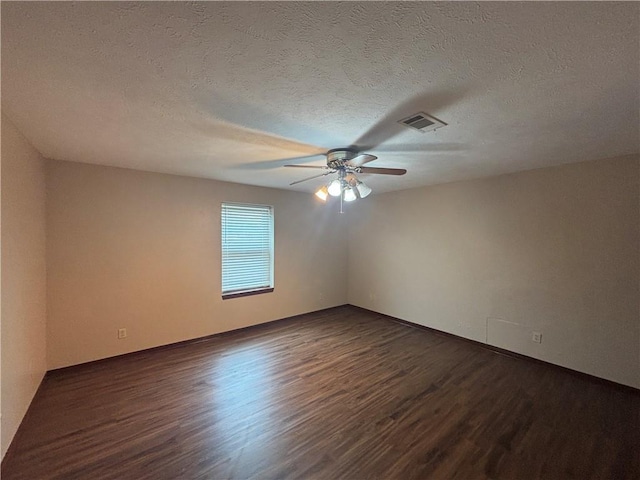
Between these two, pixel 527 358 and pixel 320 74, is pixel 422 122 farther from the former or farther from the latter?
pixel 527 358

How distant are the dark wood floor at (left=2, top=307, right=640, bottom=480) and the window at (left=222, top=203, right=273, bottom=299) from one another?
1125 millimetres

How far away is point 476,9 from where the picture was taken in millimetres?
950

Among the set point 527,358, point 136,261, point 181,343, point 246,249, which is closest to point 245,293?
point 246,249

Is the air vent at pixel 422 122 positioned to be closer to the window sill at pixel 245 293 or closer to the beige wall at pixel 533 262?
the beige wall at pixel 533 262

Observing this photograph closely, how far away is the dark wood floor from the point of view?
67.1 inches

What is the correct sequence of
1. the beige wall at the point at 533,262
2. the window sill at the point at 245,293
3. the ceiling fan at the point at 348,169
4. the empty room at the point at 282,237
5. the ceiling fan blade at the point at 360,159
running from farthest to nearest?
the window sill at the point at 245,293, the beige wall at the point at 533,262, the ceiling fan at the point at 348,169, the ceiling fan blade at the point at 360,159, the empty room at the point at 282,237

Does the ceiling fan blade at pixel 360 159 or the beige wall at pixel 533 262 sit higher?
the ceiling fan blade at pixel 360 159

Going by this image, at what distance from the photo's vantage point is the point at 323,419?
2137 mm

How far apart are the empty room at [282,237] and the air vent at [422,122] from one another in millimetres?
21

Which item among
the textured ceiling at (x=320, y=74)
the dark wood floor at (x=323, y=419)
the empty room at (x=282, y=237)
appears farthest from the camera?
the dark wood floor at (x=323, y=419)

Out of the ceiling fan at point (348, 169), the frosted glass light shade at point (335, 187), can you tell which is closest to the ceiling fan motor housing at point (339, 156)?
the ceiling fan at point (348, 169)

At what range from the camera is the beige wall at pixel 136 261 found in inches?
111

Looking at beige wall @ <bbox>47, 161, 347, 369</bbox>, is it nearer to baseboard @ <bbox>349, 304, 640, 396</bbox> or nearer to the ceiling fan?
the ceiling fan

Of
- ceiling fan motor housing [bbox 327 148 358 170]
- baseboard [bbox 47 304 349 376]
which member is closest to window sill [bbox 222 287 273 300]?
baseboard [bbox 47 304 349 376]
